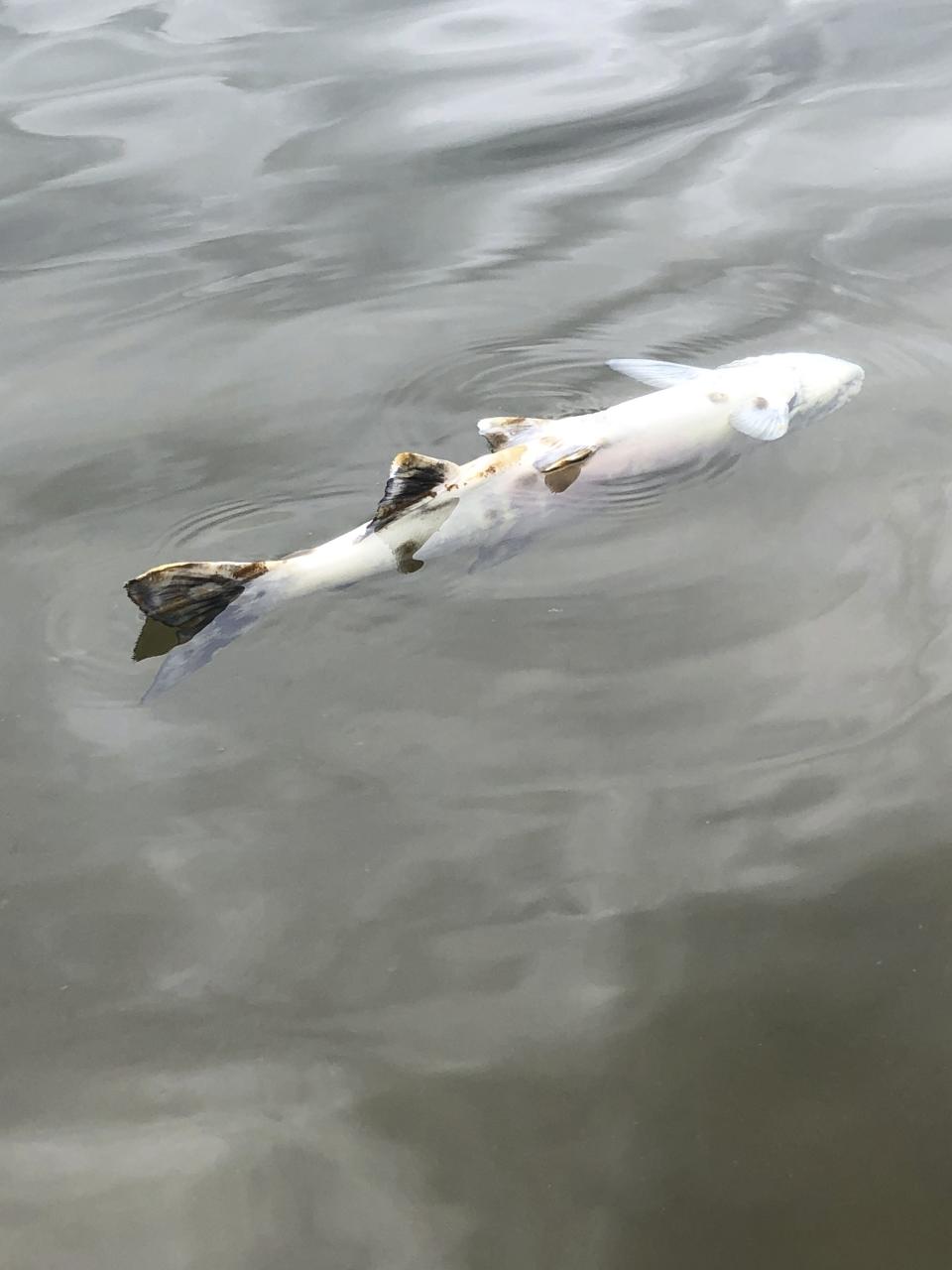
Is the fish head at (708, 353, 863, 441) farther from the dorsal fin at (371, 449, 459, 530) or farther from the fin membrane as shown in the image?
the dorsal fin at (371, 449, 459, 530)

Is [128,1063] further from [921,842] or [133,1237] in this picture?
[921,842]

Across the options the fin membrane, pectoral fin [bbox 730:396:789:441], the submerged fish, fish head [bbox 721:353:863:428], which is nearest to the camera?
the submerged fish

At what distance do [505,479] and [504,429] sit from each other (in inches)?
11.4

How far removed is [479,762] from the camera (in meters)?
3.51

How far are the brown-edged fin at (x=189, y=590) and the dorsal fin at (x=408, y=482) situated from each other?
452mm

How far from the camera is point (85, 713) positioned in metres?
3.68

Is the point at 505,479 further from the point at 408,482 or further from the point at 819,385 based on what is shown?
the point at 819,385

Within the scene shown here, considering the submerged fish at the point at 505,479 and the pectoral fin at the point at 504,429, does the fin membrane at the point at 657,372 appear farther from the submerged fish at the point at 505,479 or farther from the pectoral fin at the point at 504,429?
the pectoral fin at the point at 504,429

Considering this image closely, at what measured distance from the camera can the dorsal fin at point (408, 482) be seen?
12.6 feet

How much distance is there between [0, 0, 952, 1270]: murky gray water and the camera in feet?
8.79

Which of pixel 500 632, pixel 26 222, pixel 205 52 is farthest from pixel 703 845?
pixel 205 52

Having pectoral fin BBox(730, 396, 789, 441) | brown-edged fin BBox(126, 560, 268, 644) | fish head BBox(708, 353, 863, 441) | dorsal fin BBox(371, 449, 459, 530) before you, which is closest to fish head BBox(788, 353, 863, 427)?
fish head BBox(708, 353, 863, 441)

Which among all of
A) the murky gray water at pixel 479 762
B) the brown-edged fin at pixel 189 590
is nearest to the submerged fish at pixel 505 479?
the brown-edged fin at pixel 189 590

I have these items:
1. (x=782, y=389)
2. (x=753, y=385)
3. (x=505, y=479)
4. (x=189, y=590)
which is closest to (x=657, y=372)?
(x=753, y=385)
